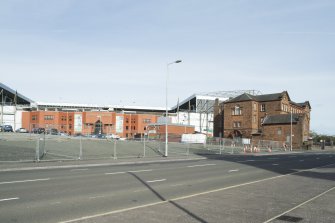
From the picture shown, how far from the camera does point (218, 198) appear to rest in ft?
37.5

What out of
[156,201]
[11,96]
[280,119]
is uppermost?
[11,96]

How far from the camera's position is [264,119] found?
3644 inches

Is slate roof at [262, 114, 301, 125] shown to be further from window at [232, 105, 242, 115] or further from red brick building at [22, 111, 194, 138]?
red brick building at [22, 111, 194, 138]

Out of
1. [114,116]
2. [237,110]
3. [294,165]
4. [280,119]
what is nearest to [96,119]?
[114,116]

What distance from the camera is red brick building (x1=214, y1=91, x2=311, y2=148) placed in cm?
8619

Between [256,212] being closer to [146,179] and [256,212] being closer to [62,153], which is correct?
[146,179]

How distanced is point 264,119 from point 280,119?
5.26 metres

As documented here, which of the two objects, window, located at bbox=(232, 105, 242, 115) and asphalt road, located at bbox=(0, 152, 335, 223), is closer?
asphalt road, located at bbox=(0, 152, 335, 223)

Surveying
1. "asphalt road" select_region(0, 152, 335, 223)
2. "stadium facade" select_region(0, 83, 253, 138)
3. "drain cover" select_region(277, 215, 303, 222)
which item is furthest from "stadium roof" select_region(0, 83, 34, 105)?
"drain cover" select_region(277, 215, 303, 222)

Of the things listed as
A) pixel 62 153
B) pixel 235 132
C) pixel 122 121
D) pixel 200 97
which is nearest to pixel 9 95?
pixel 122 121

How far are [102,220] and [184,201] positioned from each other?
323 centimetres

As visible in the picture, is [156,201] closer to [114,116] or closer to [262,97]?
[262,97]

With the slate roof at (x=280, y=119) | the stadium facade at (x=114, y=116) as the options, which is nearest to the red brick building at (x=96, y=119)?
the stadium facade at (x=114, y=116)

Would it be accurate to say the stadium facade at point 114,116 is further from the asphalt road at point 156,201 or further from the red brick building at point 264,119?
the asphalt road at point 156,201
